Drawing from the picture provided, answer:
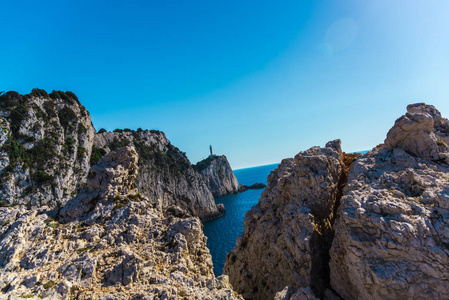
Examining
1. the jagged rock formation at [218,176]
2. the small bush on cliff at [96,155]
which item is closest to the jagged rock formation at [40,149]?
the small bush on cliff at [96,155]

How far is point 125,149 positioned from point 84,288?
1027 centimetres

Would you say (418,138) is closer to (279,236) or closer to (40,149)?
(279,236)

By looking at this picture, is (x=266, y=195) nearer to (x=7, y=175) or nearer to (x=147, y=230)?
(x=147, y=230)

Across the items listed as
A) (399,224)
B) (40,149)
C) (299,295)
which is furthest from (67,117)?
(399,224)

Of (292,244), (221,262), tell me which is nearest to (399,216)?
(292,244)

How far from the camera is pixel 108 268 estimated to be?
10.9 metres

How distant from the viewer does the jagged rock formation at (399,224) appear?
34.5 feet

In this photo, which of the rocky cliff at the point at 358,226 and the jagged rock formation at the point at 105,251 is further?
the rocky cliff at the point at 358,226

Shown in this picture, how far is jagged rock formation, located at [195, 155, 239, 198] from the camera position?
493 ft

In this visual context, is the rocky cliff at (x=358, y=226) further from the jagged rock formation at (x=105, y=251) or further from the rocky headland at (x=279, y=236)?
the jagged rock formation at (x=105, y=251)

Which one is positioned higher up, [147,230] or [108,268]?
[147,230]

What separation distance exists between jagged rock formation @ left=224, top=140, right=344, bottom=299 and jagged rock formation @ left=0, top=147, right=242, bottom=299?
6801 mm

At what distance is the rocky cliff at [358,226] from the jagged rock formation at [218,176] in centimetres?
12711

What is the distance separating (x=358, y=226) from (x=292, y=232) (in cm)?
617
